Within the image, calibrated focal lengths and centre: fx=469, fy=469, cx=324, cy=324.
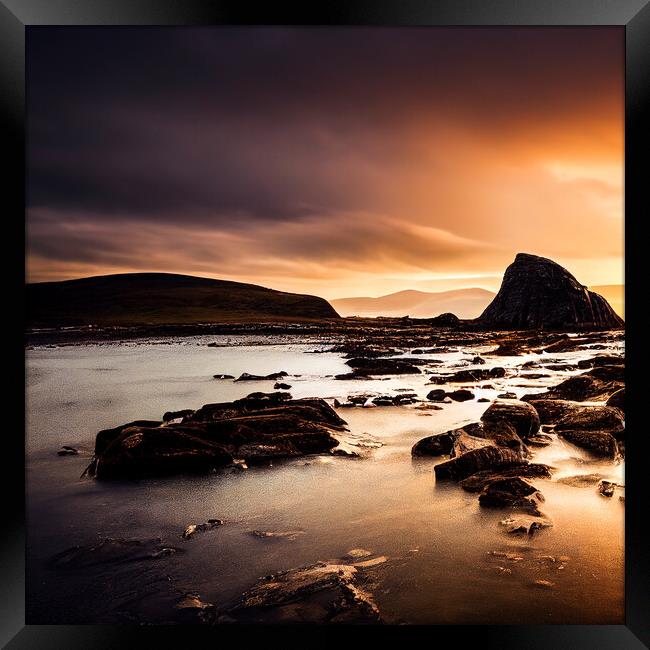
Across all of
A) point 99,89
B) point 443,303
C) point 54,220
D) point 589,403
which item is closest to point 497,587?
point 589,403

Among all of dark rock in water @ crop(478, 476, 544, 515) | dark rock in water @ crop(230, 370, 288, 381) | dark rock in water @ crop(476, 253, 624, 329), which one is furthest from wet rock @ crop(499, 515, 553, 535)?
dark rock in water @ crop(230, 370, 288, 381)

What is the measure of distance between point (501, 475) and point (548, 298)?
41.1 inches

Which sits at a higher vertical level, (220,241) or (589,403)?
(220,241)

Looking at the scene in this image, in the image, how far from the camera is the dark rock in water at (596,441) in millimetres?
2633

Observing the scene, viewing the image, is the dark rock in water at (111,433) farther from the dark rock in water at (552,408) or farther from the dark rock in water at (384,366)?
the dark rock in water at (552,408)

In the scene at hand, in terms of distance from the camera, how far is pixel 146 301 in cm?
268

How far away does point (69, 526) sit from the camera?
2.53m

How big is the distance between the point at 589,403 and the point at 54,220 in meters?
3.22

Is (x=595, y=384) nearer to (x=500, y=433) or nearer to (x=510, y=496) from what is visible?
(x=500, y=433)

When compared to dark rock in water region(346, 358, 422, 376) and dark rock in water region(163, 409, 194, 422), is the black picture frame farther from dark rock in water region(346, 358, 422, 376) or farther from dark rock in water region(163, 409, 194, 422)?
dark rock in water region(346, 358, 422, 376)

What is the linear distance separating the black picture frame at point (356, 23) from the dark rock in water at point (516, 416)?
50cm

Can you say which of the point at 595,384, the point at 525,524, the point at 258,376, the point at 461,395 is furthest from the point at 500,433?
the point at 258,376

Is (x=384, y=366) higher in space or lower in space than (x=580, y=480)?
higher

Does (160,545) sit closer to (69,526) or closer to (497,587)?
(69,526)
